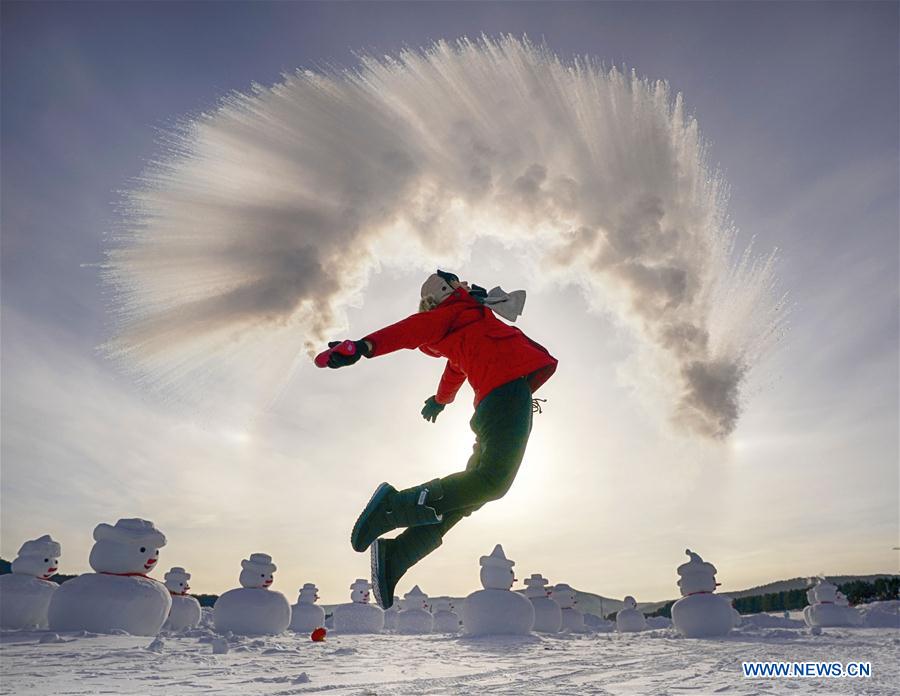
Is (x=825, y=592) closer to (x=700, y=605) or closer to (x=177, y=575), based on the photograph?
(x=700, y=605)

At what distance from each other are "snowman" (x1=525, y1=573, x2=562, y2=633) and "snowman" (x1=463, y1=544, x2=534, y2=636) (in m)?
5.60

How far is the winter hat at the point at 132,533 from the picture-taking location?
464 inches

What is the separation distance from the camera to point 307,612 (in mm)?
21797

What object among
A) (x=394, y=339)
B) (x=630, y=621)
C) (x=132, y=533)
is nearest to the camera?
(x=394, y=339)

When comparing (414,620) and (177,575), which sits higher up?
(177,575)

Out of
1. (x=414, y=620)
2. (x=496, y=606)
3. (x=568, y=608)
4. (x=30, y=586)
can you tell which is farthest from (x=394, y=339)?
(x=568, y=608)

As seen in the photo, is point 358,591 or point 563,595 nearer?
point 358,591

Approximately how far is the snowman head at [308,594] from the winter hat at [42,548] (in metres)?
10.1

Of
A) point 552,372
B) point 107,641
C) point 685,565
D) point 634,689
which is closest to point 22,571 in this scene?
point 107,641

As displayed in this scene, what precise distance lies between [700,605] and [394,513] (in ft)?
51.8

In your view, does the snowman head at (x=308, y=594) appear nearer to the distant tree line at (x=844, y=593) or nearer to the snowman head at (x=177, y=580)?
the snowman head at (x=177, y=580)

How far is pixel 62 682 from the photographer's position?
15.9 feet

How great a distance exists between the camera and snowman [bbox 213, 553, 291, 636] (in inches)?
558

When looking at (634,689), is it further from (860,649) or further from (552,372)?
(860,649)
